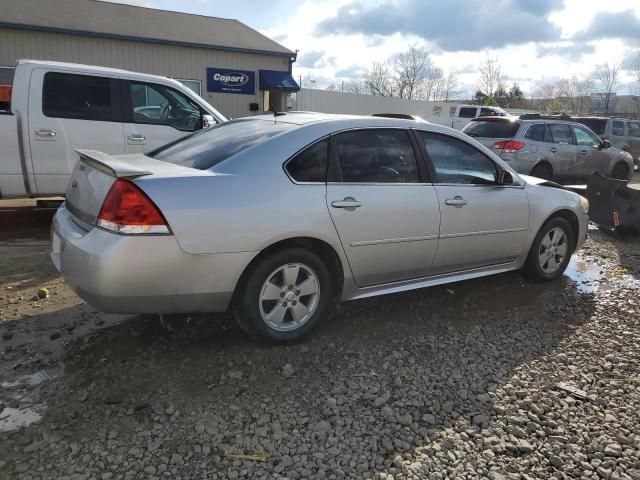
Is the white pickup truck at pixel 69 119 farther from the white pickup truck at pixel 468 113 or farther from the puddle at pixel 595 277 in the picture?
the white pickup truck at pixel 468 113

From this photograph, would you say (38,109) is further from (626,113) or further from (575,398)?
(626,113)

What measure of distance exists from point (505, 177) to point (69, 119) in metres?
4.96

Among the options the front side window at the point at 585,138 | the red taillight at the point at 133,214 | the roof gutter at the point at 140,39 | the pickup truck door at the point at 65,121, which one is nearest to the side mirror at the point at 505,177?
the red taillight at the point at 133,214

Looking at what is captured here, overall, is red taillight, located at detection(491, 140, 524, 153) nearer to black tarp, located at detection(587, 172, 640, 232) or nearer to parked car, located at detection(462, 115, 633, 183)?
parked car, located at detection(462, 115, 633, 183)

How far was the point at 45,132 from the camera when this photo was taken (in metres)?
6.28

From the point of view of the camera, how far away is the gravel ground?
2586mm

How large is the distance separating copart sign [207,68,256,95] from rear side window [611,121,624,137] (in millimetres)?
11515

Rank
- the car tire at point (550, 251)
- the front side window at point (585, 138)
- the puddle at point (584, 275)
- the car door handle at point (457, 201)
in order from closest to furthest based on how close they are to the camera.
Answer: the car door handle at point (457, 201)
the car tire at point (550, 251)
the puddle at point (584, 275)
the front side window at point (585, 138)

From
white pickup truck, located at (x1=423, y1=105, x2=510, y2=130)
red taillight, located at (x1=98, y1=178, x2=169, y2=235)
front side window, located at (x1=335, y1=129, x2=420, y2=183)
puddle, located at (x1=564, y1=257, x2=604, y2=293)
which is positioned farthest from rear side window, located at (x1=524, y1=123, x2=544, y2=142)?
white pickup truck, located at (x1=423, y1=105, x2=510, y2=130)

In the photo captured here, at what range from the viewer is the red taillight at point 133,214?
3041mm

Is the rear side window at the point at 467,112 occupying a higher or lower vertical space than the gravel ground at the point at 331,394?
higher

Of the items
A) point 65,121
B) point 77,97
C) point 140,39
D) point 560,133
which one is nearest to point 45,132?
point 65,121

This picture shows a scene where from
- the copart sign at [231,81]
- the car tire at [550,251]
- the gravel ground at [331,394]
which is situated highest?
the copart sign at [231,81]

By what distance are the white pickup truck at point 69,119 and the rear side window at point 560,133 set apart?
293 inches
